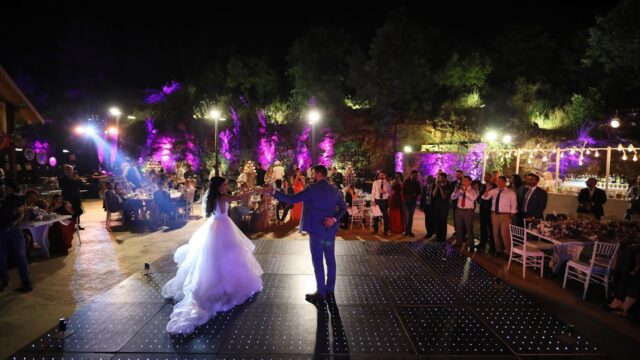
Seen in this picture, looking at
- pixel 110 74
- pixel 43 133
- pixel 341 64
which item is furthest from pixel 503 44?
pixel 43 133

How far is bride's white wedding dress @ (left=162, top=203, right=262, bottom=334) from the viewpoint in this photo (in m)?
4.42

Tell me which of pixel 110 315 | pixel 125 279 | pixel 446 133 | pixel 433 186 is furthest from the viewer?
pixel 446 133

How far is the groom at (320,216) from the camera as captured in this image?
4.86 metres

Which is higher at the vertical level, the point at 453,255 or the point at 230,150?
the point at 230,150

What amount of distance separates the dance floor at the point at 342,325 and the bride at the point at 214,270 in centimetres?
16

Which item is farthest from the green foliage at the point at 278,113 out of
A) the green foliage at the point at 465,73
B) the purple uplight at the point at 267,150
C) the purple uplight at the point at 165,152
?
the green foliage at the point at 465,73

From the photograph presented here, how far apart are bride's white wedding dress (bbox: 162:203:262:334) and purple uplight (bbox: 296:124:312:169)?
17.2m

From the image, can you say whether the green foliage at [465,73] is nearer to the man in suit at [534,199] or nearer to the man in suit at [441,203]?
the man in suit at [441,203]

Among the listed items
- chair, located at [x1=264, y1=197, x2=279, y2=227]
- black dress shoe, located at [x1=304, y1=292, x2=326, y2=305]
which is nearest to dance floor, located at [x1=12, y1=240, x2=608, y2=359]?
black dress shoe, located at [x1=304, y1=292, x2=326, y2=305]

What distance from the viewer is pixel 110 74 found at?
29688 mm

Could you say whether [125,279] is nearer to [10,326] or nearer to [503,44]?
[10,326]

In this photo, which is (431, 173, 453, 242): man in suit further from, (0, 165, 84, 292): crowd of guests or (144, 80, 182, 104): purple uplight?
(144, 80, 182, 104): purple uplight

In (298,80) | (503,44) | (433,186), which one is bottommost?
(433,186)

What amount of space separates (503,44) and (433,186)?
21072 millimetres
